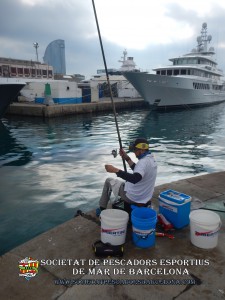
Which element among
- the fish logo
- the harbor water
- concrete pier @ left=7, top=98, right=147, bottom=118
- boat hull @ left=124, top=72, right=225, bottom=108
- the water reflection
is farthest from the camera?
boat hull @ left=124, top=72, right=225, bottom=108

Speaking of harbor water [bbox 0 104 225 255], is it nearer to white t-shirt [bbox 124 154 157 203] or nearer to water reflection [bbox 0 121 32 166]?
water reflection [bbox 0 121 32 166]

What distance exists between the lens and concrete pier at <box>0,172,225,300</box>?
121 inches

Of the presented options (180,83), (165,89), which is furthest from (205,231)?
(180,83)

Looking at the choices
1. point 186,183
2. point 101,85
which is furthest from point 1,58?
point 186,183

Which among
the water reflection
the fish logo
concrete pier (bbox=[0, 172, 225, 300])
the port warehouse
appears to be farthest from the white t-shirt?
the port warehouse

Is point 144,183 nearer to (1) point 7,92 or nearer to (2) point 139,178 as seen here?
(2) point 139,178

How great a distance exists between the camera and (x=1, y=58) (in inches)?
2670

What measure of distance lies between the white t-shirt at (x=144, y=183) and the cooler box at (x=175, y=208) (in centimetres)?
35

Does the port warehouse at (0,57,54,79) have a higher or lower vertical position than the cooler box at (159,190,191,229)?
higher

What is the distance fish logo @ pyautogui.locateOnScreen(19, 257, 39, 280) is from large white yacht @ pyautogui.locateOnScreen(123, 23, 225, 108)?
30123 mm

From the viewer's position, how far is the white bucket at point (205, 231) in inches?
149

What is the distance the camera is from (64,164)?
36.5 ft

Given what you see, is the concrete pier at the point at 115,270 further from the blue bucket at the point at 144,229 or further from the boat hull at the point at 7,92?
the boat hull at the point at 7,92

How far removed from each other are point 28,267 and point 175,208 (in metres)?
2.46
